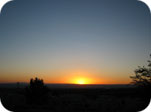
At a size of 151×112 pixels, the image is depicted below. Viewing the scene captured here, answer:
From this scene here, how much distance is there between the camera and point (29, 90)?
35.4 ft

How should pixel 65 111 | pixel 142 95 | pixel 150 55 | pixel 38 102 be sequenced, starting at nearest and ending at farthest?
pixel 65 111 < pixel 150 55 < pixel 38 102 < pixel 142 95

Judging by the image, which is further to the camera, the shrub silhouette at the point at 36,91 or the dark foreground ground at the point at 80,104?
the shrub silhouette at the point at 36,91

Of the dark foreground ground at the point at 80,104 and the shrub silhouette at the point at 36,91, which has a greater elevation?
the shrub silhouette at the point at 36,91

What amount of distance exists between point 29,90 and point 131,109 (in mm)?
4872

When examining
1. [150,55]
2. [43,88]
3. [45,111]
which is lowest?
[45,111]

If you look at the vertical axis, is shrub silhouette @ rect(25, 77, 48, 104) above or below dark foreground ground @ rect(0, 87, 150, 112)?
above

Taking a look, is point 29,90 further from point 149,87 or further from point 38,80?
point 149,87

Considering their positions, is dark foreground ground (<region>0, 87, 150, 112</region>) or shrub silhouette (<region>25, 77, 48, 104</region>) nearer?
dark foreground ground (<region>0, 87, 150, 112</region>)

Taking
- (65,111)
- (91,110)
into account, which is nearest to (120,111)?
(91,110)

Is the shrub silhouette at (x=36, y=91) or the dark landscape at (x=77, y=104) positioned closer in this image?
the dark landscape at (x=77, y=104)

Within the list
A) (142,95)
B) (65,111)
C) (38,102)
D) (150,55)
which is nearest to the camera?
(65,111)

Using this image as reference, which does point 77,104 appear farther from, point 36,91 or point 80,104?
point 36,91

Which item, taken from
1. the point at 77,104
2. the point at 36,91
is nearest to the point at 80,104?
the point at 77,104

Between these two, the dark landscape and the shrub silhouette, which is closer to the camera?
the dark landscape
